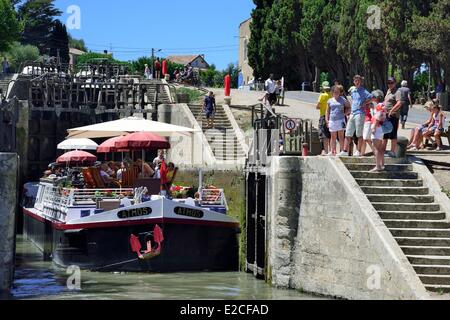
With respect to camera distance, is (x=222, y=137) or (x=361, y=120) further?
(x=222, y=137)

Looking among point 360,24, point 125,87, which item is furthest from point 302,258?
point 360,24

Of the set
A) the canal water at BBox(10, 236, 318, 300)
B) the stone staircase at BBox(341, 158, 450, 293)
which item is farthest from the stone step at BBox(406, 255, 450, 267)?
the canal water at BBox(10, 236, 318, 300)

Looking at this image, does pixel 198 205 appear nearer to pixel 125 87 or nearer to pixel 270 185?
pixel 270 185

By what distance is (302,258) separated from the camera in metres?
20.2

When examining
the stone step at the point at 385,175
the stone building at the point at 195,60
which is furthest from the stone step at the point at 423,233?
the stone building at the point at 195,60

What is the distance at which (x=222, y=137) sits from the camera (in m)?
35.2

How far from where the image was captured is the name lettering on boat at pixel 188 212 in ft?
78.2

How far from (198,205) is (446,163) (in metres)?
6.59

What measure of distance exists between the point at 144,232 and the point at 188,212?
1086 millimetres

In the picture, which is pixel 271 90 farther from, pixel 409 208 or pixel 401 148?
pixel 409 208

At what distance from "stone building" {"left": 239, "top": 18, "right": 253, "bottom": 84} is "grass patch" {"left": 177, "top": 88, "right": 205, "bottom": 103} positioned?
40.2 meters

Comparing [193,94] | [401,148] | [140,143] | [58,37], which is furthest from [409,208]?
[58,37]

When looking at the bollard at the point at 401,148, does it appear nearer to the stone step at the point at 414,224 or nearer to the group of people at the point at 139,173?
the stone step at the point at 414,224

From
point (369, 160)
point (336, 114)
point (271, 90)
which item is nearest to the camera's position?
point (369, 160)
